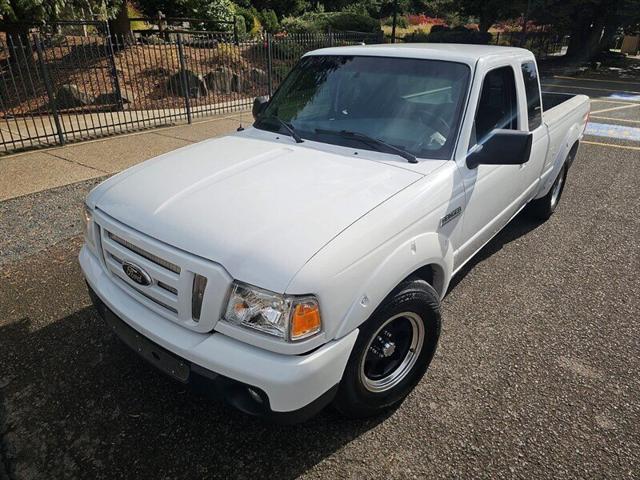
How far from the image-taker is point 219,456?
2.26 metres

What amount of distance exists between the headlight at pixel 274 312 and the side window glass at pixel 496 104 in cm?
166

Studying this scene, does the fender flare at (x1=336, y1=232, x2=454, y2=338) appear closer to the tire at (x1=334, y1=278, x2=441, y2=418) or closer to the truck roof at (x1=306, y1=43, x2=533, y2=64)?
the tire at (x1=334, y1=278, x2=441, y2=418)

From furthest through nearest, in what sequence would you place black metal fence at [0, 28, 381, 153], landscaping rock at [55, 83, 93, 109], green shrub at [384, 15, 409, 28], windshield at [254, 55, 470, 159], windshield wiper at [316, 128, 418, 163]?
green shrub at [384, 15, 409, 28]
landscaping rock at [55, 83, 93, 109]
black metal fence at [0, 28, 381, 153]
windshield at [254, 55, 470, 159]
windshield wiper at [316, 128, 418, 163]

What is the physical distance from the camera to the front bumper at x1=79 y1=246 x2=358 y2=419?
1.82 metres

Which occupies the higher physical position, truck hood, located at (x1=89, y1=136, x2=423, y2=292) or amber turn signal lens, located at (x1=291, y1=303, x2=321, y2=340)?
truck hood, located at (x1=89, y1=136, x2=423, y2=292)

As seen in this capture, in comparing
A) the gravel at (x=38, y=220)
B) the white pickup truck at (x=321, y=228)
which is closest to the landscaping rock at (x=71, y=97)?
the gravel at (x=38, y=220)

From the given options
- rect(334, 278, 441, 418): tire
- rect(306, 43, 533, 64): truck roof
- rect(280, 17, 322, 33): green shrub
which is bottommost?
rect(334, 278, 441, 418): tire

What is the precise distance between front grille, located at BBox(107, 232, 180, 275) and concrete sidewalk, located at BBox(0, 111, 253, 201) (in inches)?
162

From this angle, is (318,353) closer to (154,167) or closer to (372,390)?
(372,390)

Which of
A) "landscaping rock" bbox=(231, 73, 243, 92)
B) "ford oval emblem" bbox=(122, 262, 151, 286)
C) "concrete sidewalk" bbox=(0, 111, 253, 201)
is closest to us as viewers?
"ford oval emblem" bbox=(122, 262, 151, 286)

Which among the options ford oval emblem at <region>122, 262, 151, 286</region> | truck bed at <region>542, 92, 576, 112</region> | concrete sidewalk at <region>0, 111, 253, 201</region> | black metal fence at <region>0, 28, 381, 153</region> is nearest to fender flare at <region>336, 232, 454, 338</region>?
ford oval emblem at <region>122, 262, 151, 286</region>

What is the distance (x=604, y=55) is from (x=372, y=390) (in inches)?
1131

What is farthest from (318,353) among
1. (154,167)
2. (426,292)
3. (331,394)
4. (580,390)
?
(580,390)

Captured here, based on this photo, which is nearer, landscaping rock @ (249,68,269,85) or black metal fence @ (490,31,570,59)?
landscaping rock @ (249,68,269,85)
